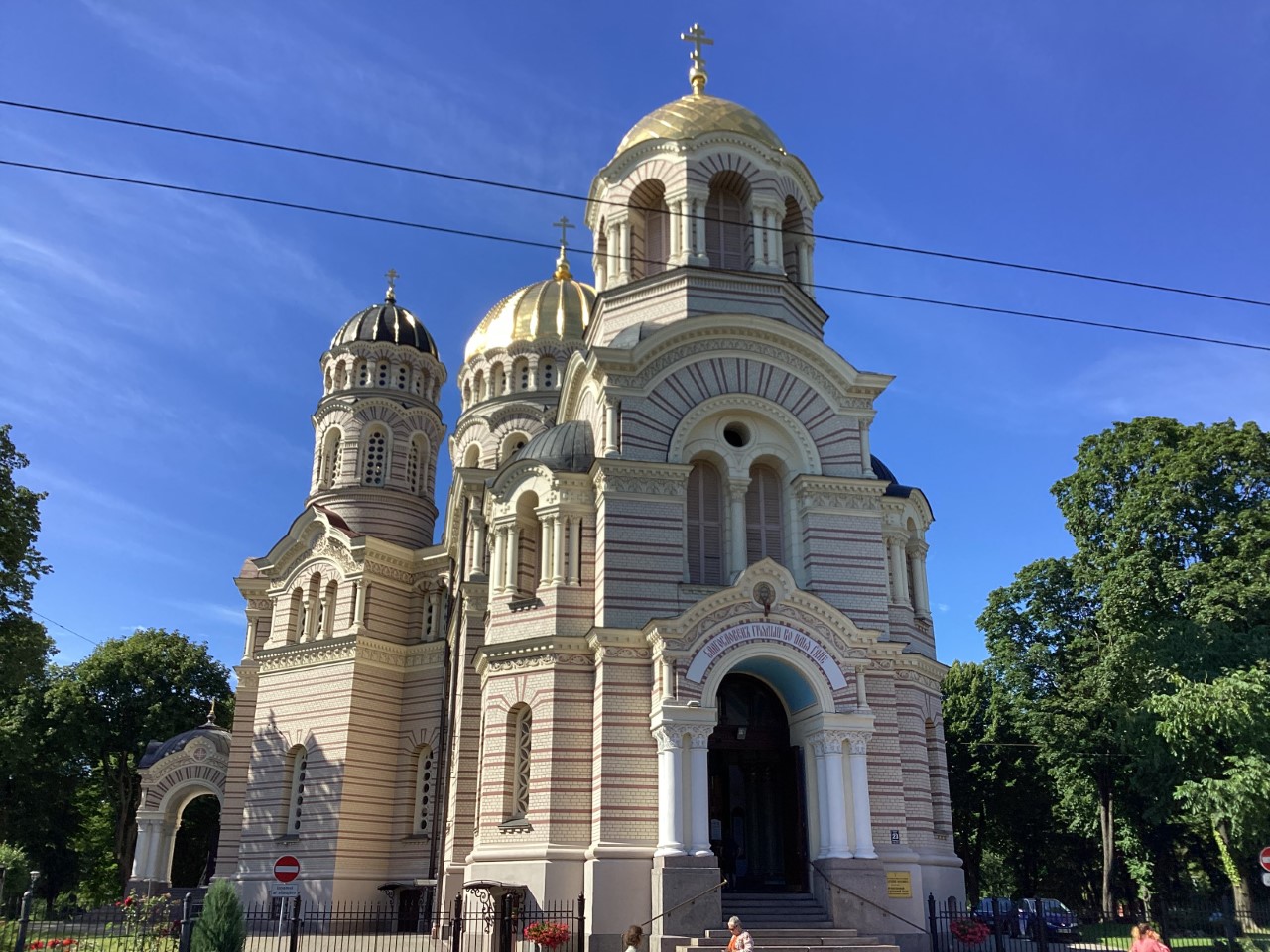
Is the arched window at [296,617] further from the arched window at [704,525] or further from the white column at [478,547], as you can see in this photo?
the arched window at [704,525]

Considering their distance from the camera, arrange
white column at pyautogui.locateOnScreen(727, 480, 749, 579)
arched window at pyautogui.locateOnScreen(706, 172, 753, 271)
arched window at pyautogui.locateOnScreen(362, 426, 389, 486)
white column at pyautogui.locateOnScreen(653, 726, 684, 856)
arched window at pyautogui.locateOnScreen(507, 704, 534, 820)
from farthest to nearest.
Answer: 1. arched window at pyautogui.locateOnScreen(362, 426, 389, 486)
2. arched window at pyautogui.locateOnScreen(706, 172, 753, 271)
3. white column at pyautogui.locateOnScreen(727, 480, 749, 579)
4. arched window at pyautogui.locateOnScreen(507, 704, 534, 820)
5. white column at pyautogui.locateOnScreen(653, 726, 684, 856)

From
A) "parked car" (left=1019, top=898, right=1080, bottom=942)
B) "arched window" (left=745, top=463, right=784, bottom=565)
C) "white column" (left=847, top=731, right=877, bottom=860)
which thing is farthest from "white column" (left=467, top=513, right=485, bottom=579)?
"parked car" (left=1019, top=898, right=1080, bottom=942)

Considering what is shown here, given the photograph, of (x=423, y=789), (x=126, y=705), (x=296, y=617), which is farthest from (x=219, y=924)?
(x=126, y=705)

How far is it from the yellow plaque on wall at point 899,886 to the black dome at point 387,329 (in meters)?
25.0

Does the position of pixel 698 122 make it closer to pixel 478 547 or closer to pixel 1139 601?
pixel 478 547

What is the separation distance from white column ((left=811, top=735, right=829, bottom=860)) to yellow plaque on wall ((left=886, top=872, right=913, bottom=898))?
164 centimetres

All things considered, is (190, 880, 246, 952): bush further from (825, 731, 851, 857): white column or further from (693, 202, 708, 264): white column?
(693, 202, 708, 264): white column

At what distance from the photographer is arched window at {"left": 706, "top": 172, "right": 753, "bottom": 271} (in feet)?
81.5

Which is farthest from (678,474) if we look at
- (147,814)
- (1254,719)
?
(147,814)

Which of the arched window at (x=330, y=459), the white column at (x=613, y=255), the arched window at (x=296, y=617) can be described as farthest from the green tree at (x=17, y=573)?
the white column at (x=613, y=255)

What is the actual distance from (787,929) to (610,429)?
32.8 ft

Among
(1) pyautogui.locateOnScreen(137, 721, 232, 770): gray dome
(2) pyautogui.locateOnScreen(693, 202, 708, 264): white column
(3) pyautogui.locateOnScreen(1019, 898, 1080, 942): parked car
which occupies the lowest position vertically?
(3) pyautogui.locateOnScreen(1019, 898, 1080, 942): parked car

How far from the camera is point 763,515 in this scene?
72.3ft

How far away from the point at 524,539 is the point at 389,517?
1265 centimetres
